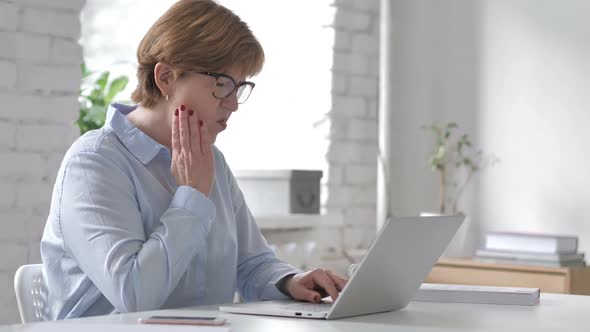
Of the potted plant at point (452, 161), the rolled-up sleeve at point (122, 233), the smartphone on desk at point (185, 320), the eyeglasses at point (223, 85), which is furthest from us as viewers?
the potted plant at point (452, 161)

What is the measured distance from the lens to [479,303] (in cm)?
190

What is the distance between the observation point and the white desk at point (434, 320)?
1466mm

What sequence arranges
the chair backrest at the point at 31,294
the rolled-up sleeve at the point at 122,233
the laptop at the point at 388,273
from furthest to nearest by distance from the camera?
the chair backrest at the point at 31,294, the rolled-up sleeve at the point at 122,233, the laptop at the point at 388,273

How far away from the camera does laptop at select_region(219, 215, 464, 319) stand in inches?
61.0

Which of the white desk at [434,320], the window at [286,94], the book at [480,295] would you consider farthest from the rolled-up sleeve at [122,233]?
the window at [286,94]

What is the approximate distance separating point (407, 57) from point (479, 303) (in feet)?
8.10

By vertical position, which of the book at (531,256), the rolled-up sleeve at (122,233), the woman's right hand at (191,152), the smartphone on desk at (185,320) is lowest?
the book at (531,256)

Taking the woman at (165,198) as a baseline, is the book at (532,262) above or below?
below

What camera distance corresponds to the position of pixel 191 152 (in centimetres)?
188

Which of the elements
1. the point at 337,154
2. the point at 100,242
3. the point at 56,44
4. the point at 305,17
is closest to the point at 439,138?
the point at 337,154

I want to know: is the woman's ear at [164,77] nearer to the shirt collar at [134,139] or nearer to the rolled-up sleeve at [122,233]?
the shirt collar at [134,139]

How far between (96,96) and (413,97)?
4.69 feet

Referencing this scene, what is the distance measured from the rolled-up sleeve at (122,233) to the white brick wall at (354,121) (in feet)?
7.12

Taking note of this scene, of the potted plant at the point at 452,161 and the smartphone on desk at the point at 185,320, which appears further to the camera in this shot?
the potted plant at the point at 452,161
